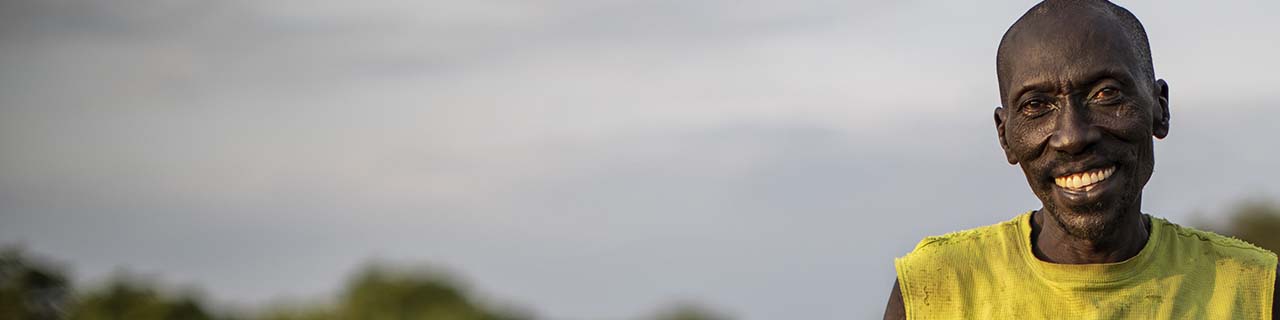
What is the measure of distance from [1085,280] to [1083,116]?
519 millimetres

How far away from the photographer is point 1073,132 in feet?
13.4

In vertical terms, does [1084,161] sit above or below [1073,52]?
below

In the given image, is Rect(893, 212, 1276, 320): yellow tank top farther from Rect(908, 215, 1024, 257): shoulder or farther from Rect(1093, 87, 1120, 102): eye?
Rect(1093, 87, 1120, 102): eye

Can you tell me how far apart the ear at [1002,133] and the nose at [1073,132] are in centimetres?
24

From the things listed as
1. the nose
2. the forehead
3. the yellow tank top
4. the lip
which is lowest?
Result: the yellow tank top

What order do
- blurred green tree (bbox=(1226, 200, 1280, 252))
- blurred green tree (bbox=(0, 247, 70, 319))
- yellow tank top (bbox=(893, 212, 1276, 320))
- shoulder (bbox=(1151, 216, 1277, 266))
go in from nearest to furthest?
yellow tank top (bbox=(893, 212, 1276, 320)), shoulder (bbox=(1151, 216, 1277, 266)), blurred green tree (bbox=(0, 247, 70, 319)), blurred green tree (bbox=(1226, 200, 1280, 252))

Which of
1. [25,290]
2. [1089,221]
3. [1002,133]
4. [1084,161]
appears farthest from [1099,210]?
[25,290]

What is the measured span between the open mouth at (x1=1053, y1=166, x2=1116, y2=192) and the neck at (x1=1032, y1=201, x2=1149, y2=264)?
0.14m

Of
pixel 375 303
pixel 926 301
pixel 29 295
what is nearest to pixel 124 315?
pixel 29 295

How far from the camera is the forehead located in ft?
13.4

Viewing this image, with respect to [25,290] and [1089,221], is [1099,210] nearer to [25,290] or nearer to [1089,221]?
[1089,221]

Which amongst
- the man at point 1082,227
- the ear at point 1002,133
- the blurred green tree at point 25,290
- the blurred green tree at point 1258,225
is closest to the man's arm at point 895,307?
the man at point 1082,227

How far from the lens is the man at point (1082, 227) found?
4.10m

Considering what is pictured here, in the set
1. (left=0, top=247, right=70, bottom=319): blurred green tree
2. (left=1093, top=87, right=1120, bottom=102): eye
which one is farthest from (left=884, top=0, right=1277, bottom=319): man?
(left=0, top=247, right=70, bottom=319): blurred green tree
